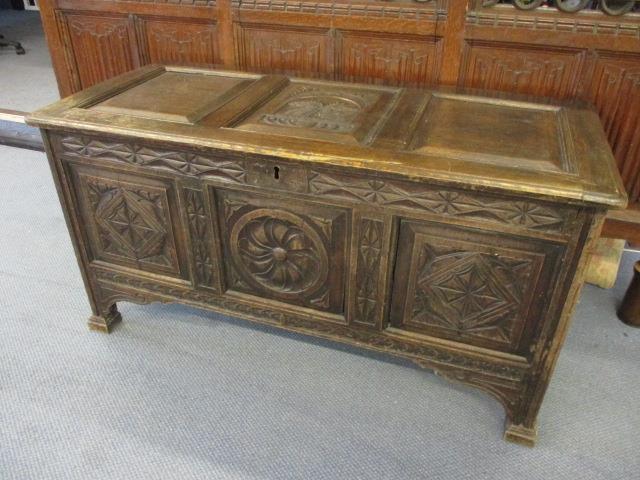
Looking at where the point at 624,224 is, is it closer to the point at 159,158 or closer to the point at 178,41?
the point at 159,158

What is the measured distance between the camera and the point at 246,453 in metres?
1.46

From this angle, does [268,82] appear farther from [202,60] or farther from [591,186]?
[591,186]

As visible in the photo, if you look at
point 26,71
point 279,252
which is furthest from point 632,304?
point 26,71

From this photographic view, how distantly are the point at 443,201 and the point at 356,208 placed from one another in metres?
0.22

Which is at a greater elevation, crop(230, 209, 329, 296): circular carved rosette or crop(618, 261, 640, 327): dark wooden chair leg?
crop(230, 209, 329, 296): circular carved rosette

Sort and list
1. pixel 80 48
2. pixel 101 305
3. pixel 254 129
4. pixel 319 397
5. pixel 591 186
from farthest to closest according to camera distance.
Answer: pixel 80 48 → pixel 101 305 → pixel 319 397 → pixel 254 129 → pixel 591 186

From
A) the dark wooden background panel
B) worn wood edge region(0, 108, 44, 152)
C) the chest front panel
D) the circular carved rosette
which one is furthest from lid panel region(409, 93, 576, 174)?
worn wood edge region(0, 108, 44, 152)

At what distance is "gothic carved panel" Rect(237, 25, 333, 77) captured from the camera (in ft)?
6.18

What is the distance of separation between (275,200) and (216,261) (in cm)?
30

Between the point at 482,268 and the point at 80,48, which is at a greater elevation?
the point at 80,48

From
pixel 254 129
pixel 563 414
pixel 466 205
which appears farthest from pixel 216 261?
pixel 563 414

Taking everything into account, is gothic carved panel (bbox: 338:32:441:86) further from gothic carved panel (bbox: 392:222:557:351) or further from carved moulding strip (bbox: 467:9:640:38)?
gothic carved panel (bbox: 392:222:557:351)

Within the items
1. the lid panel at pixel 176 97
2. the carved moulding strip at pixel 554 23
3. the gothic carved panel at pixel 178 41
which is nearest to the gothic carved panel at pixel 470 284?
the lid panel at pixel 176 97

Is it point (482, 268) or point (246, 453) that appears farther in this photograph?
point (246, 453)
